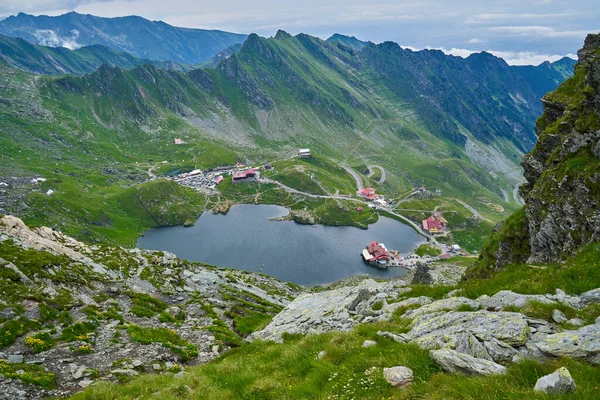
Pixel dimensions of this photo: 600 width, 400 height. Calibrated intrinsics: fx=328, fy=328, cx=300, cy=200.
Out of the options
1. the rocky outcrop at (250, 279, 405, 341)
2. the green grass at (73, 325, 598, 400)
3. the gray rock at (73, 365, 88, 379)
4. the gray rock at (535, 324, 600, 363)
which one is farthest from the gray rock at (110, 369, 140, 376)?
the gray rock at (535, 324, 600, 363)

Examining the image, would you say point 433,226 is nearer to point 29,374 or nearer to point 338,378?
point 338,378

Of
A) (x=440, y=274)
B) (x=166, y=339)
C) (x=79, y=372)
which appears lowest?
(x=440, y=274)

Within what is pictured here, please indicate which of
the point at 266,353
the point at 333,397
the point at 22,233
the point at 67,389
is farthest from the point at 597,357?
the point at 22,233

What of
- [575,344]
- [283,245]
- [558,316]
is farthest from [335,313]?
[283,245]

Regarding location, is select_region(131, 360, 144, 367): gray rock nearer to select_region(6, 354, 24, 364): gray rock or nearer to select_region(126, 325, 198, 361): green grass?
select_region(126, 325, 198, 361): green grass

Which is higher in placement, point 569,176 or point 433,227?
point 569,176

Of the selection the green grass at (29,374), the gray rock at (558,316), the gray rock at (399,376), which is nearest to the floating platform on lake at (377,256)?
the green grass at (29,374)

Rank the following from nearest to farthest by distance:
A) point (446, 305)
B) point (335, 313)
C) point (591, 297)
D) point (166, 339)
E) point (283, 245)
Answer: point (591, 297), point (446, 305), point (335, 313), point (166, 339), point (283, 245)

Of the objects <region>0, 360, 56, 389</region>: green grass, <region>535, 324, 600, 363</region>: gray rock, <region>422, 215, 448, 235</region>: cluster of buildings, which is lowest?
<region>422, 215, 448, 235</region>: cluster of buildings
